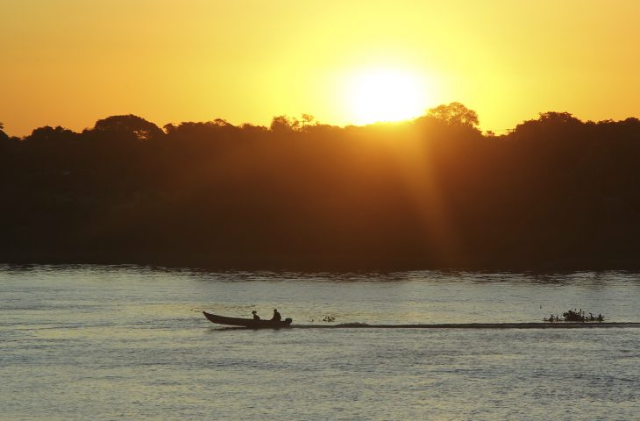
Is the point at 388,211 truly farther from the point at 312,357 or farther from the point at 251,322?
the point at 312,357

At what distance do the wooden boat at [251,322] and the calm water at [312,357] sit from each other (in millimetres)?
854

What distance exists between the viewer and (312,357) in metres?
76.4

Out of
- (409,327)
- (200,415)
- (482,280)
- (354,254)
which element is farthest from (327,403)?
(354,254)

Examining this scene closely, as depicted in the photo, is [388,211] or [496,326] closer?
[496,326]

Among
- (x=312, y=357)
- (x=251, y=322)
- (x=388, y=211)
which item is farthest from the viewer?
(x=388, y=211)

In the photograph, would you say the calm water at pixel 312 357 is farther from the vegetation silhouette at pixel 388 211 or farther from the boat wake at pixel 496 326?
the vegetation silhouette at pixel 388 211

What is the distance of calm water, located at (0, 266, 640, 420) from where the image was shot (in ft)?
206

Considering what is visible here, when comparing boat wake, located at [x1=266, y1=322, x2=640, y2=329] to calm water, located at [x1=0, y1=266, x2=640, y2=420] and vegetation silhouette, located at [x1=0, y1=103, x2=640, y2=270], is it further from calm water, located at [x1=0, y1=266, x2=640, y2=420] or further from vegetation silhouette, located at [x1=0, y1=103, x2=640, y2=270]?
vegetation silhouette, located at [x1=0, y1=103, x2=640, y2=270]

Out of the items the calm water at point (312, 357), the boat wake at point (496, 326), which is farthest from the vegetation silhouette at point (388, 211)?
the boat wake at point (496, 326)

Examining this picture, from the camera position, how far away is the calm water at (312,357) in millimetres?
62656

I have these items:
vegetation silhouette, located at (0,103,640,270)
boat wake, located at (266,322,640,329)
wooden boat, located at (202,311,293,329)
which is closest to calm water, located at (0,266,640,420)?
wooden boat, located at (202,311,293,329)

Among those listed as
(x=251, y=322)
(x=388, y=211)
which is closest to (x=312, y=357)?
(x=251, y=322)

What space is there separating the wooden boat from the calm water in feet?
2.80

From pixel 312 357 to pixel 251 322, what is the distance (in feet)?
42.6
